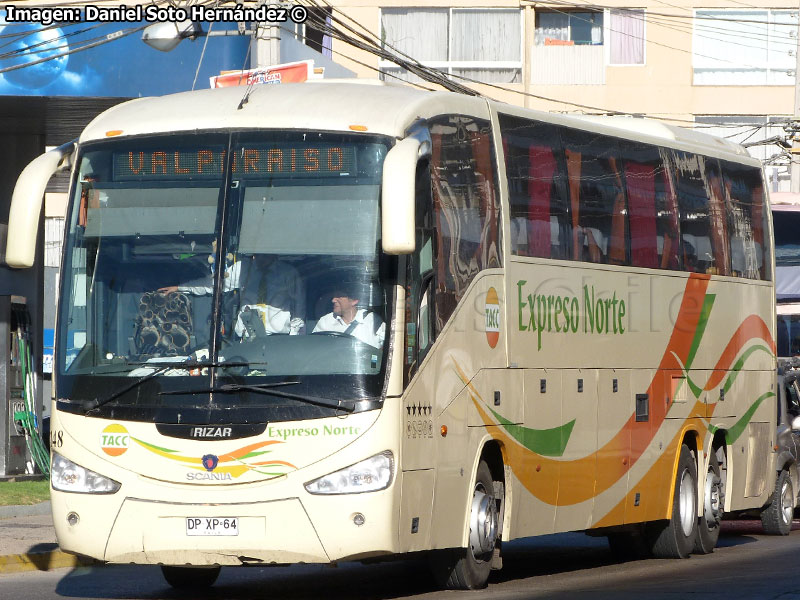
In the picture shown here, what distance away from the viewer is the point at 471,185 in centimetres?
1159

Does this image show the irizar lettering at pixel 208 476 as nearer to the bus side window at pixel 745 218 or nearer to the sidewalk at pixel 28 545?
the sidewalk at pixel 28 545

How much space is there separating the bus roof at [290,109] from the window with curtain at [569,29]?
34.1 m

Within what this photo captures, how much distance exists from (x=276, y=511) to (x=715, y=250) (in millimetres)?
7415

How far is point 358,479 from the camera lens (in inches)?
396

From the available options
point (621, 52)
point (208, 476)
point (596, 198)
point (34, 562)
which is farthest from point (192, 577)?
point (621, 52)

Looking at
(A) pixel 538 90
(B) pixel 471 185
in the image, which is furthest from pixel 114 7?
(A) pixel 538 90

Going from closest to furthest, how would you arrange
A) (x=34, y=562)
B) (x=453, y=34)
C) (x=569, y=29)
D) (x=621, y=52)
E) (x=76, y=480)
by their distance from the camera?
(x=76, y=480) → (x=34, y=562) → (x=453, y=34) → (x=621, y=52) → (x=569, y=29)

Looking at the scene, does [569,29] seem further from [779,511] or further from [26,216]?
[26,216]

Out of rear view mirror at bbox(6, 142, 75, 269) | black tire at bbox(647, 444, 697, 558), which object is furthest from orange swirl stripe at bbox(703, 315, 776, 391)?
rear view mirror at bbox(6, 142, 75, 269)

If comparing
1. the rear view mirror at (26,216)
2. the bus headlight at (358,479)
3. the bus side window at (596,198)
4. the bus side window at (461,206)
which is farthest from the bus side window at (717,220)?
the rear view mirror at (26,216)

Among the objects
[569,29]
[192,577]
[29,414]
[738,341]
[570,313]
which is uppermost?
[569,29]

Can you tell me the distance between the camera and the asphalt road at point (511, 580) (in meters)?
11.5

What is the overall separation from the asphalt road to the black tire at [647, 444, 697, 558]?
0.21 meters

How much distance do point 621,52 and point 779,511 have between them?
1119 inches
